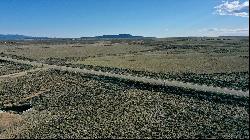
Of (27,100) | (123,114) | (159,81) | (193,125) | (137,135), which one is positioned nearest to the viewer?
(137,135)

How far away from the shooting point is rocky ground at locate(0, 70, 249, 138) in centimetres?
2720

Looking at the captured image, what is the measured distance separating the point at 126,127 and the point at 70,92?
15.8 metres

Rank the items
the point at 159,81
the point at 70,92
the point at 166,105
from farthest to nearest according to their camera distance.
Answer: the point at 159,81
the point at 70,92
the point at 166,105

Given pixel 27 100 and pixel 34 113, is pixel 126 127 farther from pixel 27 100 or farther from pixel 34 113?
pixel 27 100

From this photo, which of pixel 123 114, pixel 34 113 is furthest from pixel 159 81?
pixel 34 113

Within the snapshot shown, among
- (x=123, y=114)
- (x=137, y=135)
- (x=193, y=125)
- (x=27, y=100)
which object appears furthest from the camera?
(x=27, y=100)

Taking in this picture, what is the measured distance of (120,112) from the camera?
109 feet

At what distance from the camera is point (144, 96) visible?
39.1m

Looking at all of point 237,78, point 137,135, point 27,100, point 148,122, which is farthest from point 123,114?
point 237,78

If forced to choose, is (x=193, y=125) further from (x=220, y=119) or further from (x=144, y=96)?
(x=144, y=96)

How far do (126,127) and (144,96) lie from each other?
10858 mm

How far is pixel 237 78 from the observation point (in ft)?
154

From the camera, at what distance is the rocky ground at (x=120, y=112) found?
27.2 metres

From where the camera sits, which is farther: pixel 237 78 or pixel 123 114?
pixel 237 78
